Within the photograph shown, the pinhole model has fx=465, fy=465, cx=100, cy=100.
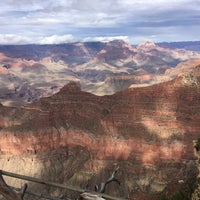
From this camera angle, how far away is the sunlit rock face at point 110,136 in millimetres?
113125

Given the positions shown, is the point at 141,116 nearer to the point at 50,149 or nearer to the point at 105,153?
the point at 105,153

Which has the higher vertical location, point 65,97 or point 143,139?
point 65,97

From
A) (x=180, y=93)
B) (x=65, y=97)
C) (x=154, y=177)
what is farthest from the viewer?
(x=65, y=97)

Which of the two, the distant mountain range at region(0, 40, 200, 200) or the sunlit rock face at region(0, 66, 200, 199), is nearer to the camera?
the distant mountain range at region(0, 40, 200, 200)

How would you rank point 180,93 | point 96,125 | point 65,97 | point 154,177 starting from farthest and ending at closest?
point 65,97 < point 96,125 < point 180,93 < point 154,177

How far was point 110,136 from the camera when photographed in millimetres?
126875

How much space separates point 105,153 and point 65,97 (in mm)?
25048

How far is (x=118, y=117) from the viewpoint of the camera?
4911 inches

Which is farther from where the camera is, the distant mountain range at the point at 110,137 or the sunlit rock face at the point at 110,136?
the sunlit rock face at the point at 110,136

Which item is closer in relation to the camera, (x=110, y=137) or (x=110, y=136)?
(x=110, y=137)

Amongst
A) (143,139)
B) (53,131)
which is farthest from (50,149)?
(143,139)

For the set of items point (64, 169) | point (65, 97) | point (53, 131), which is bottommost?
point (64, 169)

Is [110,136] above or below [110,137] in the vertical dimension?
above

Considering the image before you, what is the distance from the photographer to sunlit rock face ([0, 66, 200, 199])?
113125mm
